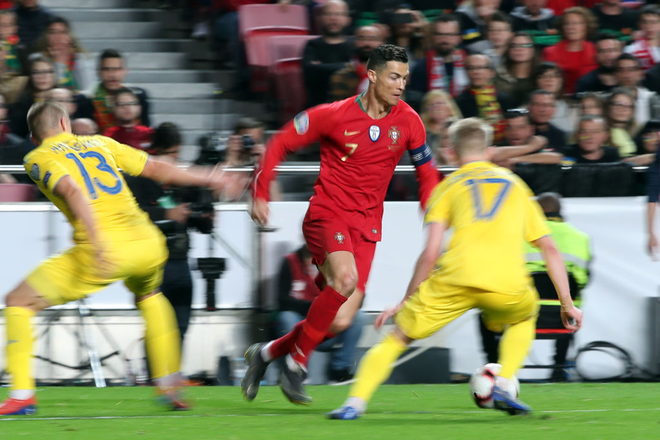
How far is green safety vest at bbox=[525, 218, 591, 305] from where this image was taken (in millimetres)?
8172

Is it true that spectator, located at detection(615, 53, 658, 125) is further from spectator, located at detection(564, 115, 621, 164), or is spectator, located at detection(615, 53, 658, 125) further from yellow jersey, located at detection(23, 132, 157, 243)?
yellow jersey, located at detection(23, 132, 157, 243)

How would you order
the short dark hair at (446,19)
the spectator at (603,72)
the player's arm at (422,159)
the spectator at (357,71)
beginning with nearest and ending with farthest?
the player's arm at (422,159) < the spectator at (357,71) < the short dark hair at (446,19) < the spectator at (603,72)

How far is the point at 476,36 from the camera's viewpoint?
1059 cm

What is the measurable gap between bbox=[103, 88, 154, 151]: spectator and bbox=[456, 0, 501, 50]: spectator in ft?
11.8

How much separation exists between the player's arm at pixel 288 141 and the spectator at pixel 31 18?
5341 millimetres

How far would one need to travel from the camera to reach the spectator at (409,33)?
10219 millimetres

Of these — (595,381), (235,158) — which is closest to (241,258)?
(235,158)

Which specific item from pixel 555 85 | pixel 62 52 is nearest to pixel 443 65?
pixel 555 85

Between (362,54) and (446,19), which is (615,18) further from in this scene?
(362,54)

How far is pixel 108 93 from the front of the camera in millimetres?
9391

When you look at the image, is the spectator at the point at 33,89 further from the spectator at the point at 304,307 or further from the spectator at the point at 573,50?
the spectator at the point at 573,50

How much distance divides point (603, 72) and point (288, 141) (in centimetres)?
519

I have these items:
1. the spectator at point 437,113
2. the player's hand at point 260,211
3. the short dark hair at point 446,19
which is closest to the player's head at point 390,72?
the player's hand at point 260,211

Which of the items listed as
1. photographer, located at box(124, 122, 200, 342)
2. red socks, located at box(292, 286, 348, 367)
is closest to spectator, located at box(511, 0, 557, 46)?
photographer, located at box(124, 122, 200, 342)
